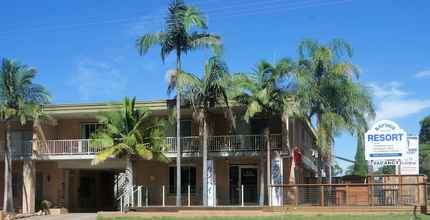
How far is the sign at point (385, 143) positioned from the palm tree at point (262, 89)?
19.2 feet

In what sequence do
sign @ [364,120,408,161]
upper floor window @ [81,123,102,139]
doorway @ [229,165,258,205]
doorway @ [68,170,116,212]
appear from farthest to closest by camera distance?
doorway @ [68,170,116,212] → upper floor window @ [81,123,102,139] → doorway @ [229,165,258,205] → sign @ [364,120,408,161]

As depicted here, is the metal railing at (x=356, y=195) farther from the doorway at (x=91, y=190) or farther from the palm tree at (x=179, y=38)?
the doorway at (x=91, y=190)

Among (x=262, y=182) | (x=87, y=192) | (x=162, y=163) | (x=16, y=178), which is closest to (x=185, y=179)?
(x=162, y=163)

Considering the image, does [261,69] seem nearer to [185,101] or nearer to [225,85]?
[225,85]

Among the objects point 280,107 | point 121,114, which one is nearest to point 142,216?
point 121,114

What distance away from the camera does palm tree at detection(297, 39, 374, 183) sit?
1220 inches

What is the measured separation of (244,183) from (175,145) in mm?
4174

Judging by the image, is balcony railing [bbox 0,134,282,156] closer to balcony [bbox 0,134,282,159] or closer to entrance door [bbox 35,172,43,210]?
balcony [bbox 0,134,282,159]

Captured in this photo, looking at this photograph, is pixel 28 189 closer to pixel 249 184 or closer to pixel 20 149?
pixel 20 149

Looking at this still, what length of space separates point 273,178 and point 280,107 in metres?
3.59

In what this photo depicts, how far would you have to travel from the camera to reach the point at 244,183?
3472 centimetres

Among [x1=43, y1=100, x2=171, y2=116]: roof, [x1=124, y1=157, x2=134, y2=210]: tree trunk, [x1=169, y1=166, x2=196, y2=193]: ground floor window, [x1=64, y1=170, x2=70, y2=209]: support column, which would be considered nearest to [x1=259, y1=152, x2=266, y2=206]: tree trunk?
[x1=169, y1=166, x2=196, y2=193]: ground floor window

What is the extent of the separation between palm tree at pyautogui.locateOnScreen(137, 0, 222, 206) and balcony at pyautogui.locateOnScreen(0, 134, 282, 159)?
2.55 metres

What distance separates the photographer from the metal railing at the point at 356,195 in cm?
2619
